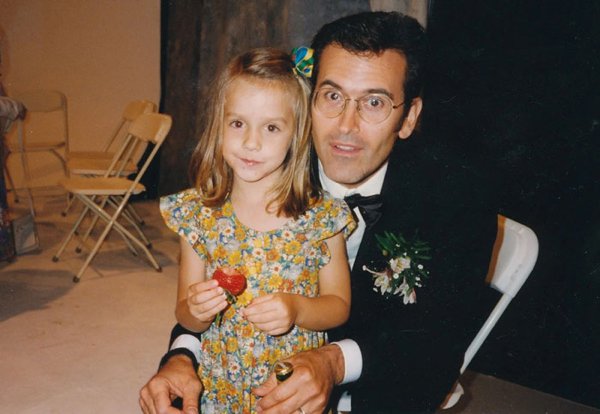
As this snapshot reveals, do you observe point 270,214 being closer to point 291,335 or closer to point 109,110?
point 291,335

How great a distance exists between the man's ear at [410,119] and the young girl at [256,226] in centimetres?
43

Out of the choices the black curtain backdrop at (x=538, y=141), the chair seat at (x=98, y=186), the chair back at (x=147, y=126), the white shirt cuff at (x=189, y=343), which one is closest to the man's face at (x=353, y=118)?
the white shirt cuff at (x=189, y=343)

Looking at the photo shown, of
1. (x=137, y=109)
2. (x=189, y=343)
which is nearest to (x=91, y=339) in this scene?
(x=189, y=343)

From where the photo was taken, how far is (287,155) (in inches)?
66.1

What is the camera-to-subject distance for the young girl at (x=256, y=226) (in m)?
1.56

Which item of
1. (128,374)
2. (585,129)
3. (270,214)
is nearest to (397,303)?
(270,214)

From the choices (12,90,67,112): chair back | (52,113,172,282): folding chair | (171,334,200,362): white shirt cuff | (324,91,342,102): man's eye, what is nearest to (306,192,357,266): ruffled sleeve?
(324,91,342,102): man's eye

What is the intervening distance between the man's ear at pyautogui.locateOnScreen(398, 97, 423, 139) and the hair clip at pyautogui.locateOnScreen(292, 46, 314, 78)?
41 cm

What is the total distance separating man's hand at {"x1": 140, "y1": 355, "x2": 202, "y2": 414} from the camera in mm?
1392

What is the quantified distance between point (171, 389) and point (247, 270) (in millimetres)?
410

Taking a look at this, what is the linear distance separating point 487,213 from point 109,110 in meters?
6.39

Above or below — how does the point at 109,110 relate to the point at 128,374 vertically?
above

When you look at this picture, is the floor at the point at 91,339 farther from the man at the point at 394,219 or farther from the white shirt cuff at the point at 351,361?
the white shirt cuff at the point at 351,361

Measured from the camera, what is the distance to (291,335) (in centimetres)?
158
